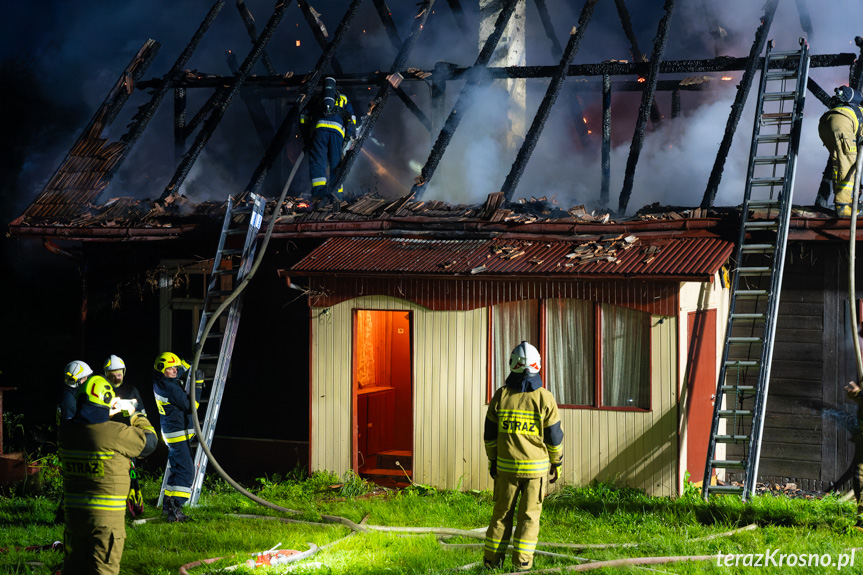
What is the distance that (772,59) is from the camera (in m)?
11.0

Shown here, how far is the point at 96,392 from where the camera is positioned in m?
6.09

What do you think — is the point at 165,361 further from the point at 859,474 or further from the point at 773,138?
the point at 773,138

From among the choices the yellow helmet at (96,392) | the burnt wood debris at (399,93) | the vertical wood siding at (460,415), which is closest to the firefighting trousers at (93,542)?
the yellow helmet at (96,392)

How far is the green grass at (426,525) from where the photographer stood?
7.00m

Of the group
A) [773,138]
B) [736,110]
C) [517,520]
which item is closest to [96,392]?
[517,520]

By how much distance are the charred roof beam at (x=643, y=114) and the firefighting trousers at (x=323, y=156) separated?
392cm

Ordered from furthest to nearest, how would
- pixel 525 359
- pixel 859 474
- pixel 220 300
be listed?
1. pixel 220 300
2. pixel 859 474
3. pixel 525 359

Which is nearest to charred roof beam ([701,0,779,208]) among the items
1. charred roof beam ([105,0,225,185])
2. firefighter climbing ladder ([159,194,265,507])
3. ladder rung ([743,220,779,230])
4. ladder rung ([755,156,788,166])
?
ladder rung ([755,156,788,166])

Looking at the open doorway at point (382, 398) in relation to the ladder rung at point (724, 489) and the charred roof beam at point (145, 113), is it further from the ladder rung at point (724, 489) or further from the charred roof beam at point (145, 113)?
the charred roof beam at point (145, 113)

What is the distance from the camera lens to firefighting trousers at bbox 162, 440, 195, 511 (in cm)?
875

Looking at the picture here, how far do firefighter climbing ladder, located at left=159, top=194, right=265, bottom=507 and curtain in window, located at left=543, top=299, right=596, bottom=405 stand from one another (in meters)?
3.84

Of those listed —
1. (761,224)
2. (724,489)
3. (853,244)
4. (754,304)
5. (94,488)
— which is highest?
(761,224)

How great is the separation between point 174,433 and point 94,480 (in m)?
2.83

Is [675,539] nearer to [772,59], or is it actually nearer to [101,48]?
[772,59]
